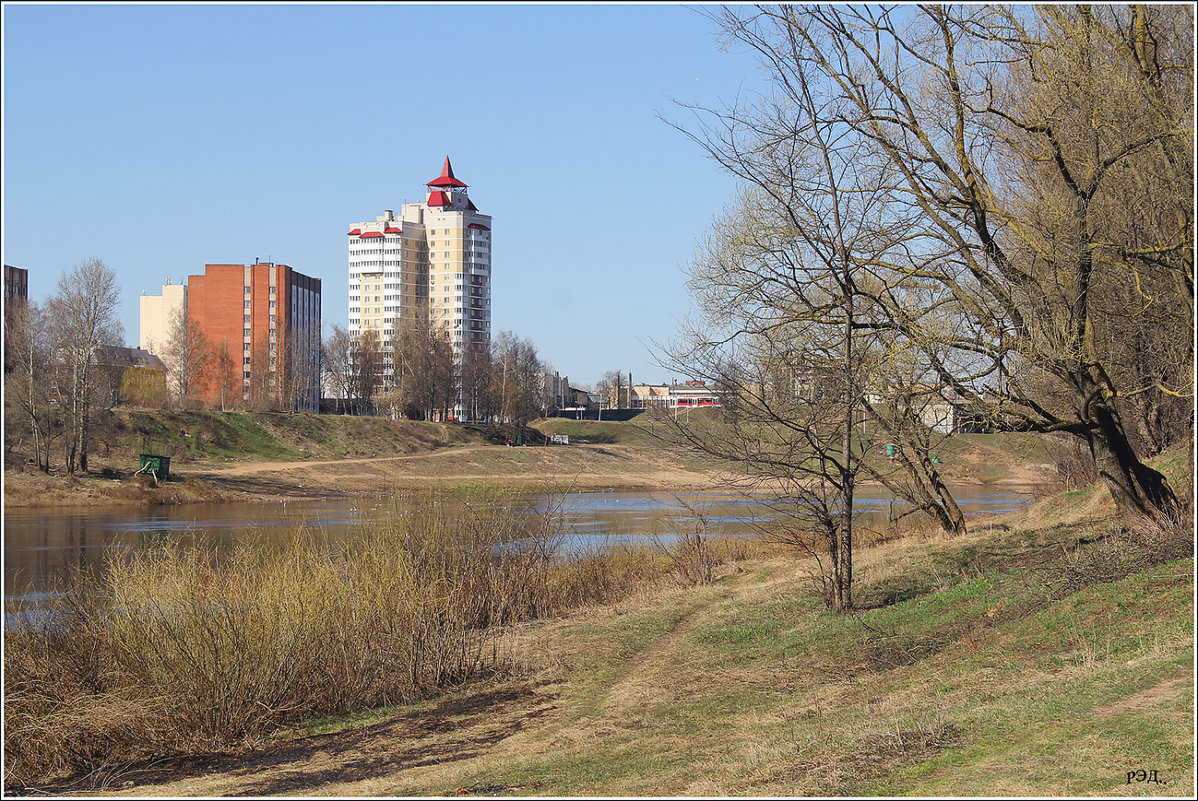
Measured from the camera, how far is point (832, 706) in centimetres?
960

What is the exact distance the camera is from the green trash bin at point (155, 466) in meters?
48.7

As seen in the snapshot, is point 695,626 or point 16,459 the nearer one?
point 695,626

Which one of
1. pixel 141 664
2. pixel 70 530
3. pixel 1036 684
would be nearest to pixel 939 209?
pixel 1036 684

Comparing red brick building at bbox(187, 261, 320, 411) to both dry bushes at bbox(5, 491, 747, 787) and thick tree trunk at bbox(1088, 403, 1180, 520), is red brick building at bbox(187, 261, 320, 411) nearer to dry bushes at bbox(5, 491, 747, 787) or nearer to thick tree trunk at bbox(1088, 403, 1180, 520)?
dry bushes at bbox(5, 491, 747, 787)

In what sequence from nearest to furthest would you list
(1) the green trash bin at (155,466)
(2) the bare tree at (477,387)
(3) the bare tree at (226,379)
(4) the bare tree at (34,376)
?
(4) the bare tree at (34,376) → (1) the green trash bin at (155,466) → (3) the bare tree at (226,379) → (2) the bare tree at (477,387)

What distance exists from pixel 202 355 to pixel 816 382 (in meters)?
Answer: 97.5

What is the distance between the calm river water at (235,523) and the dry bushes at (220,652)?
7240 mm

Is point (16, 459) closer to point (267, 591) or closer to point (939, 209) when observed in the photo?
point (267, 591)

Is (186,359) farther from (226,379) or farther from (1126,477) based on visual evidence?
(1126,477)

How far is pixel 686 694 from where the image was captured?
11070 mm

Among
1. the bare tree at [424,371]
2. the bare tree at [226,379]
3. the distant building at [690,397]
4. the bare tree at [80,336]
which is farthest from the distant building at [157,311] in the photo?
the distant building at [690,397]

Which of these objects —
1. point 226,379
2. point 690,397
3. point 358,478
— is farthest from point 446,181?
point 690,397

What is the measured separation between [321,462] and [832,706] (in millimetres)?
58178

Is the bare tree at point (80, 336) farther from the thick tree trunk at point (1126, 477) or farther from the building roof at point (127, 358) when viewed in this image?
the thick tree trunk at point (1126, 477)
